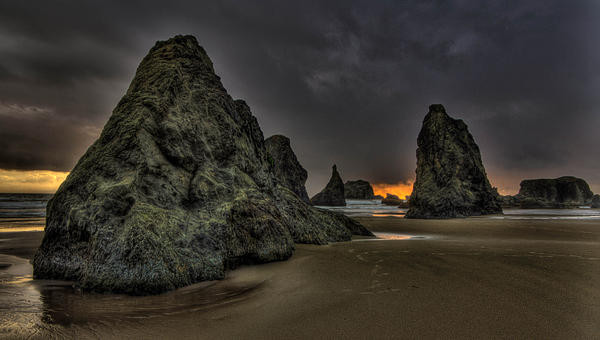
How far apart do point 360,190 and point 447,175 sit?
7044 centimetres

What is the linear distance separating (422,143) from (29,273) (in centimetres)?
3043

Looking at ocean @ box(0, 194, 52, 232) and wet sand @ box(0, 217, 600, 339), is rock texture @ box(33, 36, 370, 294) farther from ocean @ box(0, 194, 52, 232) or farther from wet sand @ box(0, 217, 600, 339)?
ocean @ box(0, 194, 52, 232)

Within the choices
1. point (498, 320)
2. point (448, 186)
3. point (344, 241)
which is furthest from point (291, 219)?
point (448, 186)

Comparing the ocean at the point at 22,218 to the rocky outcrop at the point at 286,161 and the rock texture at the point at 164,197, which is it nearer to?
the rock texture at the point at 164,197

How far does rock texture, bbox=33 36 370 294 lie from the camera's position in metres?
3.11

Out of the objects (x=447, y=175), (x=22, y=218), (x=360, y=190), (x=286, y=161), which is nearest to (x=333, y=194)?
(x=286, y=161)

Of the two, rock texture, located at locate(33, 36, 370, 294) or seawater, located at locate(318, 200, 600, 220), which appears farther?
seawater, located at locate(318, 200, 600, 220)

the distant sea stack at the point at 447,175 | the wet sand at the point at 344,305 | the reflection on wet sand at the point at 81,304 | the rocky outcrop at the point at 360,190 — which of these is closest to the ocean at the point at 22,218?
the reflection on wet sand at the point at 81,304

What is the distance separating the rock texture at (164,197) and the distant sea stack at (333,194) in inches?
2048

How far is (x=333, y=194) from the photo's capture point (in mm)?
58125

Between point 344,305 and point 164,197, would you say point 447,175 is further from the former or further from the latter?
point 164,197

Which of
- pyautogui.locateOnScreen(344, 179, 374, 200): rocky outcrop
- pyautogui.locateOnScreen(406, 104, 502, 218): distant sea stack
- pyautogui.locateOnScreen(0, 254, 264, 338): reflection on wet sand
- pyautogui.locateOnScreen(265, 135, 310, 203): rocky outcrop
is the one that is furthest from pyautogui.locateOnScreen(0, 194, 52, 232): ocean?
pyautogui.locateOnScreen(344, 179, 374, 200): rocky outcrop

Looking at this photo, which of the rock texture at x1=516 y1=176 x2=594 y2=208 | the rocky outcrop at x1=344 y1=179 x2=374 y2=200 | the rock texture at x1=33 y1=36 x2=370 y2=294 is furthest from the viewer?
the rocky outcrop at x1=344 y1=179 x2=374 y2=200

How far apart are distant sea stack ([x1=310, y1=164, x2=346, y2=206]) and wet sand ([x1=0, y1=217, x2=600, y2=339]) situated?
2107 inches
